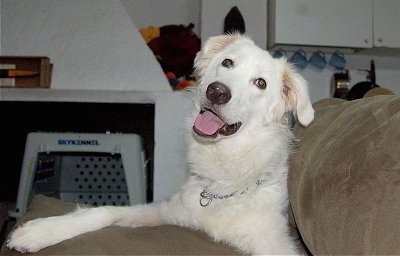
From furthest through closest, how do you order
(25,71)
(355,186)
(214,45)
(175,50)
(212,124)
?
(175,50), (25,71), (214,45), (212,124), (355,186)

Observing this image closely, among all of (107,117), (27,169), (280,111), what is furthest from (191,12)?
(280,111)

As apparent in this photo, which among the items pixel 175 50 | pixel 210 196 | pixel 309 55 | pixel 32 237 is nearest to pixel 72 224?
pixel 32 237

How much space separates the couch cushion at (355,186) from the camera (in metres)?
0.90

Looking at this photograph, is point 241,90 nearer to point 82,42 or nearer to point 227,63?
point 227,63

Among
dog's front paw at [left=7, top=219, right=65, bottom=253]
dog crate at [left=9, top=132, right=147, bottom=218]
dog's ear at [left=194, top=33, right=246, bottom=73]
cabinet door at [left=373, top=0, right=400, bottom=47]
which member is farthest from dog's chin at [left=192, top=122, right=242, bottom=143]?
cabinet door at [left=373, top=0, right=400, bottom=47]

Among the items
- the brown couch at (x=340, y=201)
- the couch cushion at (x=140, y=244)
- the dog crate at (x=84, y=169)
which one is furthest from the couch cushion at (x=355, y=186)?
the dog crate at (x=84, y=169)

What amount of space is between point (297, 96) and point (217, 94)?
0.36m

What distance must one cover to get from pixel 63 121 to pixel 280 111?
202 cm

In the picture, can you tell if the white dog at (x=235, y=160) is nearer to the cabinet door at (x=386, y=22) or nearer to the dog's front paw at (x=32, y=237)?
the dog's front paw at (x=32, y=237)

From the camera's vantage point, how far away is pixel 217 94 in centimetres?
143

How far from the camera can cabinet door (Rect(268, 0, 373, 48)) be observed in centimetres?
310

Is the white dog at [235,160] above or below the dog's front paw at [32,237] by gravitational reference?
above

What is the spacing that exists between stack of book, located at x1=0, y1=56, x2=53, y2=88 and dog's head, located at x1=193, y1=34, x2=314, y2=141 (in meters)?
1.66

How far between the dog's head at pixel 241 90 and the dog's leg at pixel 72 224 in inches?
13.6
